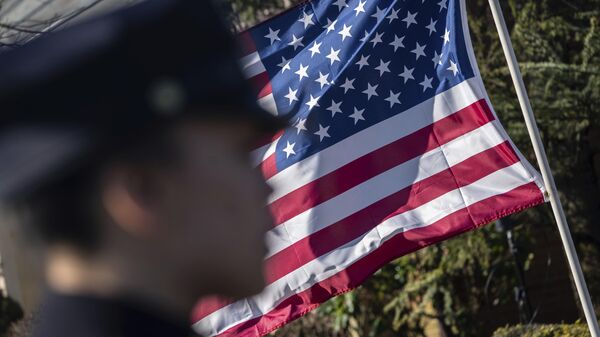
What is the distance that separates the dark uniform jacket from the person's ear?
4.0 inches

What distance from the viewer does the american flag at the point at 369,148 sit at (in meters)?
6.69

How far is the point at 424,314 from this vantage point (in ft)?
41.4

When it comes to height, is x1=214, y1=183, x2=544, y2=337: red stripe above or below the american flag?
below

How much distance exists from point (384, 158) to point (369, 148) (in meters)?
0.10

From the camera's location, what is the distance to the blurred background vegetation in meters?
10.5

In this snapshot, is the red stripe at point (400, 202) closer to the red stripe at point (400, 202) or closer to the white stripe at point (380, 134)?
the red stripe at point (400, 202)

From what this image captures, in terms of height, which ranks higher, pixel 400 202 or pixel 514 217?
pixel 400 202

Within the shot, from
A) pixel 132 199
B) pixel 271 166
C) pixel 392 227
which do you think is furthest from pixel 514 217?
pixel 132 199

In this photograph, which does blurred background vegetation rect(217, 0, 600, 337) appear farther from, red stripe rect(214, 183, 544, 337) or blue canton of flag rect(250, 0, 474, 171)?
blue canton of flag rect(250, 0, 474, 171)

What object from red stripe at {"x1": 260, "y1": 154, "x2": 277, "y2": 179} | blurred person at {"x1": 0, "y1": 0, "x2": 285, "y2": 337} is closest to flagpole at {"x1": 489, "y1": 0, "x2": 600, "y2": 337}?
red stripe at {"x1": 260, "y1": 154, "x2": 277, "y2": 179}

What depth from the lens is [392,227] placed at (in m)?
6.70

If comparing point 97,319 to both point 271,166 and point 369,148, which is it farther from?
point 369,148

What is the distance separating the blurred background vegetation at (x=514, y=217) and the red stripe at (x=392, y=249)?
191 centimetres

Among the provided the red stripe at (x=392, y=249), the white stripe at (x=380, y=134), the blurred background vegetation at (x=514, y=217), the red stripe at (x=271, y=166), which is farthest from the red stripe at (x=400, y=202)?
the blurred background vegetation at (x=514, y=217)
